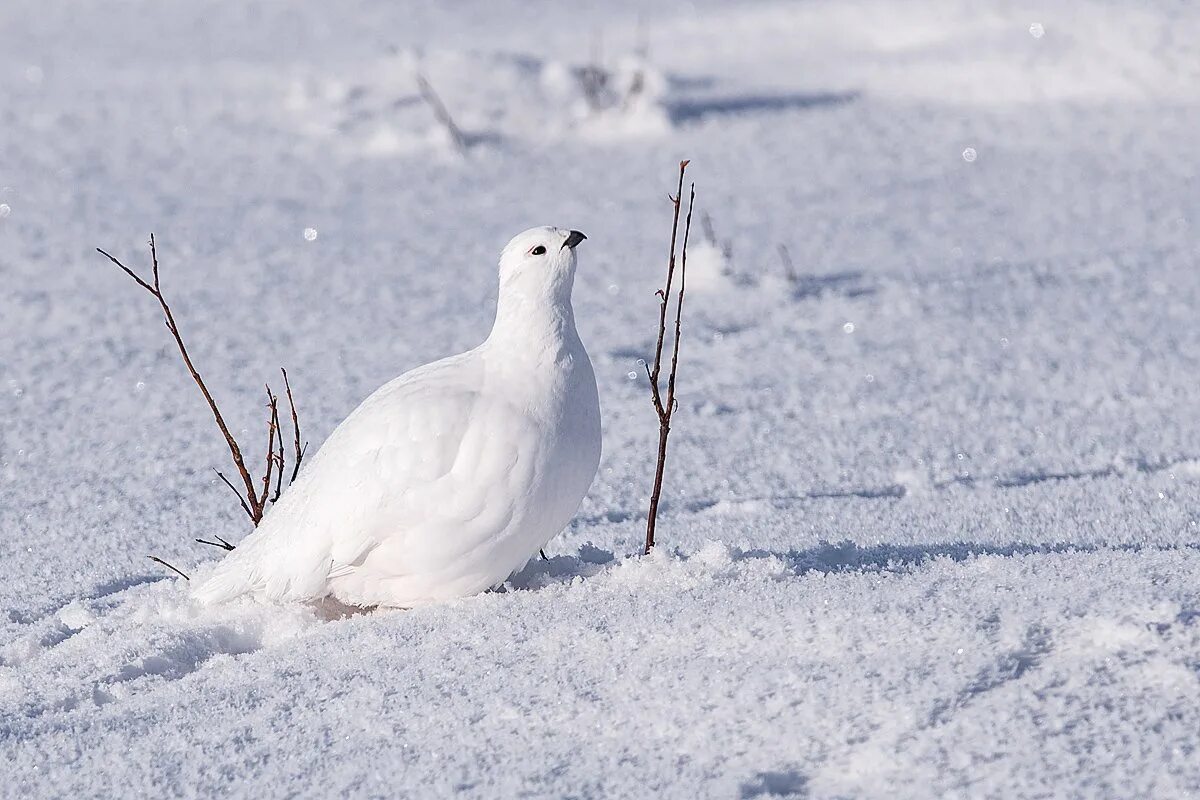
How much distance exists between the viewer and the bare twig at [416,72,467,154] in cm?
803

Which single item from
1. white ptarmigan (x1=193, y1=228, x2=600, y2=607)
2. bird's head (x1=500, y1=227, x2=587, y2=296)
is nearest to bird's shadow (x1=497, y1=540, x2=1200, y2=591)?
white ptarmigan (x1=193, y1=228, x2=600, y2=607)

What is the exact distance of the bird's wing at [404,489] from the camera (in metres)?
2.47

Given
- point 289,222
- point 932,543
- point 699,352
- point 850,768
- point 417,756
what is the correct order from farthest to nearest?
point 289,222
point 699,352
point 932,543
point 417,756
point 850,768

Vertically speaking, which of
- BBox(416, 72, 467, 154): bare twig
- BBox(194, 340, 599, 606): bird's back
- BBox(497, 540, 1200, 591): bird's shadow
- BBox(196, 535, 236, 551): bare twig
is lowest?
BBox(196, 535, 236, 551): bare twig

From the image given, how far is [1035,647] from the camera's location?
6.89 feet

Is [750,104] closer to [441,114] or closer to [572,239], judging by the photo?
[441,114]

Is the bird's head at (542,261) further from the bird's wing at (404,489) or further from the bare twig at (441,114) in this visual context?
the bare twig at (441,114)

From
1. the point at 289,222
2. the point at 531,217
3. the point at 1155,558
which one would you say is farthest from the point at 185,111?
the point at 1155,558

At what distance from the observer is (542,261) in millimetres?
2664

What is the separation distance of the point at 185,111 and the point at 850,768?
763 cm

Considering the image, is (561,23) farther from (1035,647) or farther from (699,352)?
(1035,647)

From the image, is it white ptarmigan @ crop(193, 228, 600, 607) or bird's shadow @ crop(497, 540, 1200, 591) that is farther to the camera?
bird's shadow @ crop(497, 540, 1200, 591)

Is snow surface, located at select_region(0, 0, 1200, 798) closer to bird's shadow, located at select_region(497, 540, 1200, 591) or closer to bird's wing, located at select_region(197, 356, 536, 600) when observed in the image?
bird's shadow, located at select_region(497, 540, 1200, 591)

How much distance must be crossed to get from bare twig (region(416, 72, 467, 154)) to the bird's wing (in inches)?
217
